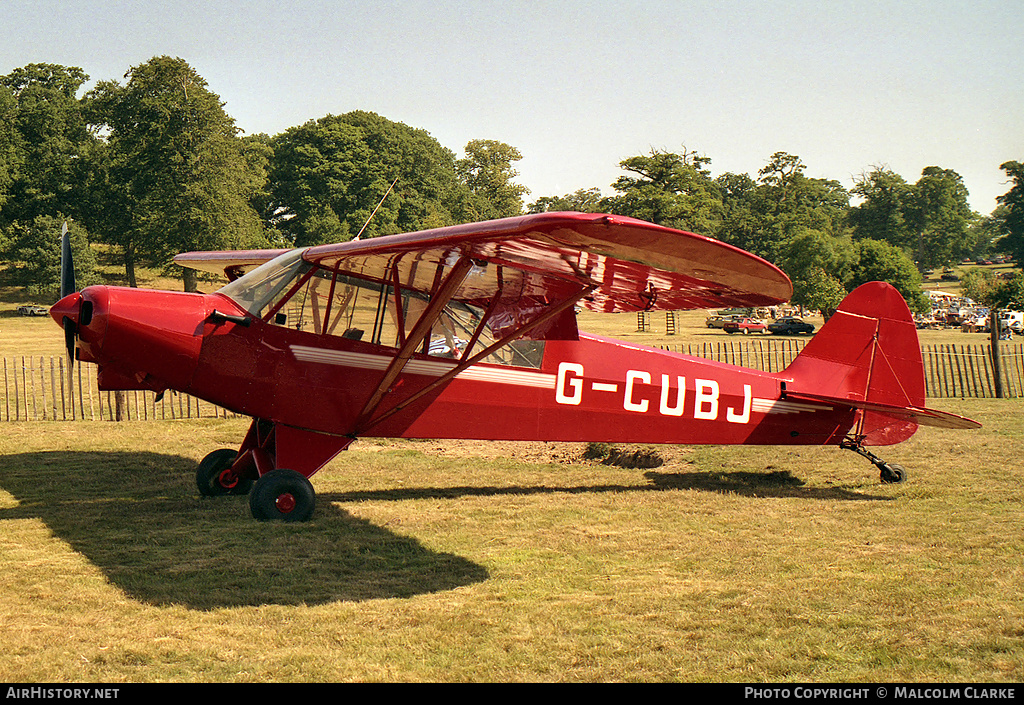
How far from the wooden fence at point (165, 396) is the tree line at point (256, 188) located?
28865 millimetres

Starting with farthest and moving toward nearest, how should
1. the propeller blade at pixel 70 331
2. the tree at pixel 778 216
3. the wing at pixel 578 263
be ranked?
the tree at pixel 778 216 → the propeller blade at pixel 70 331 → the wing at pixel 578 263

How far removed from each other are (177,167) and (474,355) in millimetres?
46360

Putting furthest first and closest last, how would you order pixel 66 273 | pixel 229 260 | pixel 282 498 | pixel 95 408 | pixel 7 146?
pixel 7 146 → pixel 95 408 → pixel 229 260 → pixel 66 273 → pixel 282 498

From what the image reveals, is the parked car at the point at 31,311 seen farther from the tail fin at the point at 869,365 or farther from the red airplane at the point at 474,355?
the tail fin at the point at 869,365

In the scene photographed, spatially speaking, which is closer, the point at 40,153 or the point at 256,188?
the point at 256,188

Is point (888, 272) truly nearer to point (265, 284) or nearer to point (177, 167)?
point (177, 167)

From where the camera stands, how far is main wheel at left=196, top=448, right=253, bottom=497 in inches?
351

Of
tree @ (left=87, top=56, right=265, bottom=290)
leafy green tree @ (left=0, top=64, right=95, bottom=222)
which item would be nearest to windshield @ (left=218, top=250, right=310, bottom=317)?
tree @ (left=87, top=56, right=265, bottom=290)

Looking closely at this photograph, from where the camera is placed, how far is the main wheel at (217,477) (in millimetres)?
8906

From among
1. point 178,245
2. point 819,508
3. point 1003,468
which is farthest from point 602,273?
point 178,245

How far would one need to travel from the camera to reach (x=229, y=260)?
10289 millimetres

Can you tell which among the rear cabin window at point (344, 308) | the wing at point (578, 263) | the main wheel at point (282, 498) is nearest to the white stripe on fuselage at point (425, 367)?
the rear cabin window at point (344, 308)

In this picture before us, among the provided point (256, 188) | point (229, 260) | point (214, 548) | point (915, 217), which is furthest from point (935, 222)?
point (214, 548)

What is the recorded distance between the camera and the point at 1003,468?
9.69m
